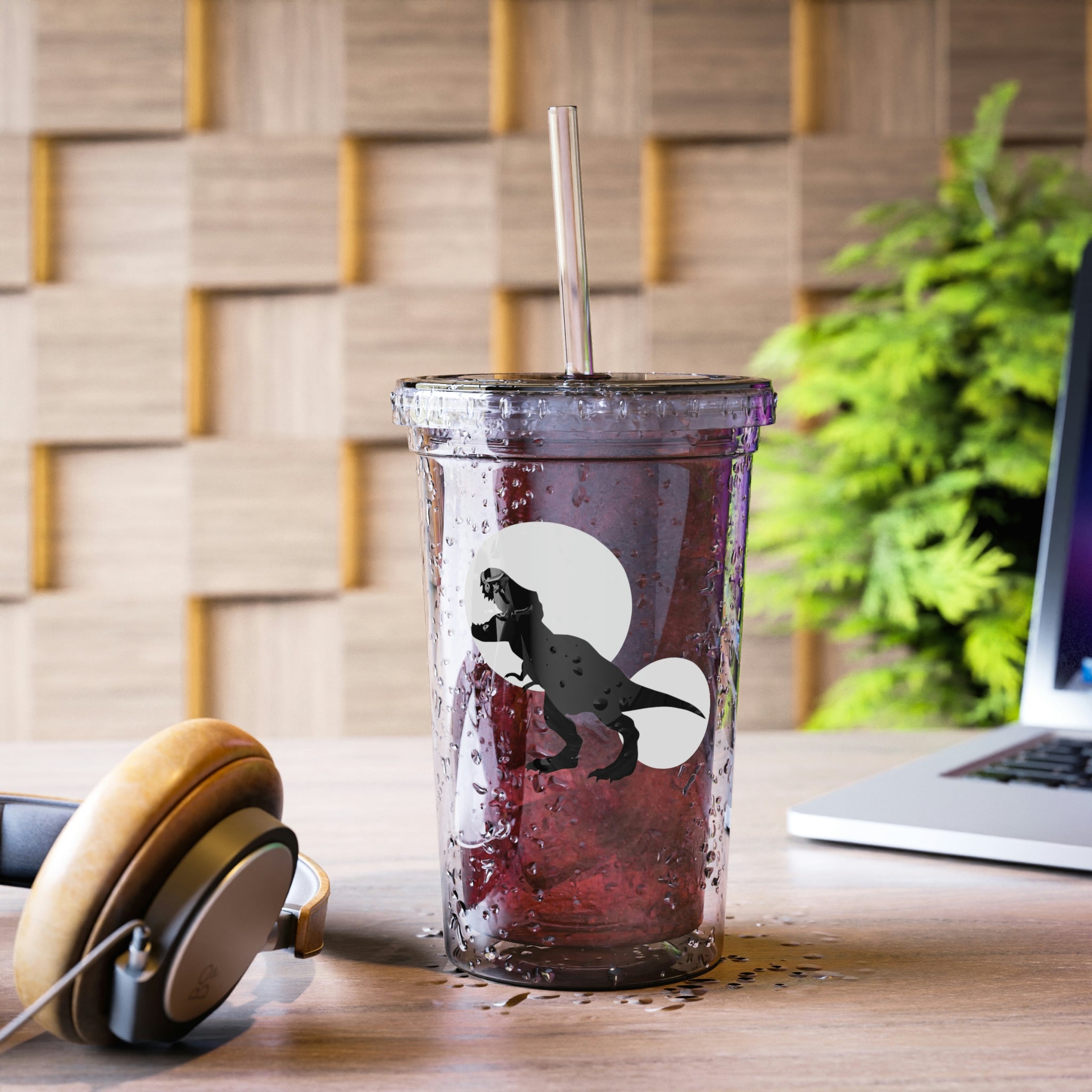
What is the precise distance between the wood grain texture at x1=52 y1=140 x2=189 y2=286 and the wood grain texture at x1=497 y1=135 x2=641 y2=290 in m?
0.61

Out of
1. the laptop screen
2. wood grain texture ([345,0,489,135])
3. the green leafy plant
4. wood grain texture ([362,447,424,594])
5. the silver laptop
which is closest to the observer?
the silver laptop

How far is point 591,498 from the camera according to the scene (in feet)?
1.20

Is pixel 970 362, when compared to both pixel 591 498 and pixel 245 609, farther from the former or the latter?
pixel 591 498

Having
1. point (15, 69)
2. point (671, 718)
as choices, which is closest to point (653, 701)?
point (671, 718)

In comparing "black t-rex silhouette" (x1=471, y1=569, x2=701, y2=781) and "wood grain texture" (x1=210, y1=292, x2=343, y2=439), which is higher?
"wood grain texture" (x1=210, y1=292, x2=343, y2=439)

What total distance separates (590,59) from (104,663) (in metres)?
1.49

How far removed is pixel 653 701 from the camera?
37 centimetres

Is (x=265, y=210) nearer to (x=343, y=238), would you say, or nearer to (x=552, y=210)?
(x=343, y=238)

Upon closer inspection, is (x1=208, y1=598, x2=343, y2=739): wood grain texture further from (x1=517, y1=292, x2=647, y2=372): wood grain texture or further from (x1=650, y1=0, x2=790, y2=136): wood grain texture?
(x1=650, y1=0, x2=790, y2=136): wood grain texture

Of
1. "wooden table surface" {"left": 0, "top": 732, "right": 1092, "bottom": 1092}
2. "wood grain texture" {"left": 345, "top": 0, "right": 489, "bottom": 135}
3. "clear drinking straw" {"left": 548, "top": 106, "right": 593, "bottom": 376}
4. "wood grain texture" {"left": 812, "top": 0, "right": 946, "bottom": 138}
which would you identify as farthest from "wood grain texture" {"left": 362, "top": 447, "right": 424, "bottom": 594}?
"clear drinking straw" {"left": 548, "top": 106, "right": 593, "bottom": 376}

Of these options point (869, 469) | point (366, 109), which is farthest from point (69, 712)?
point (869, 469)

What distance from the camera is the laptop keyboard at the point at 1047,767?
0.60 m

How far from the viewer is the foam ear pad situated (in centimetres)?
31

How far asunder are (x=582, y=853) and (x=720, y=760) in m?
0.06
